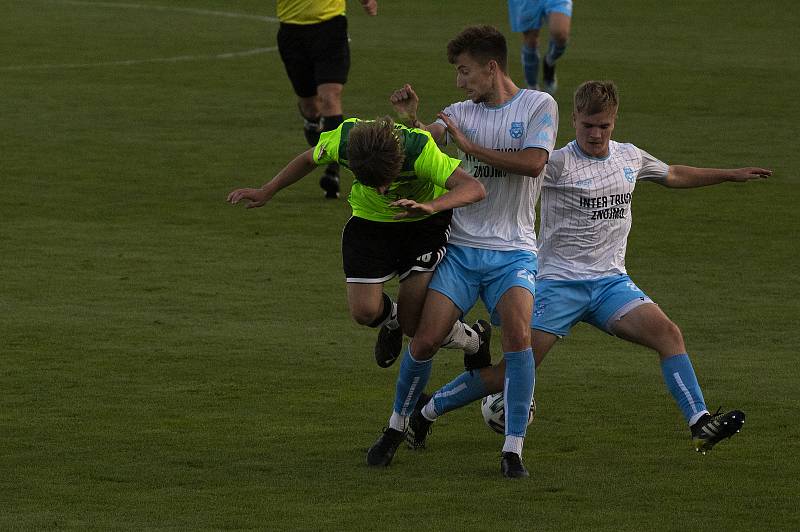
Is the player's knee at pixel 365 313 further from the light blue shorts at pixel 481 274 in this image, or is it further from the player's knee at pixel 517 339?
the player's knee at pixel 517 339

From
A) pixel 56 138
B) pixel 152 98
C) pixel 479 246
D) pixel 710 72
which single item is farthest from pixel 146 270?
pixel 710 72

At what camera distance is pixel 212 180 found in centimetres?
1477

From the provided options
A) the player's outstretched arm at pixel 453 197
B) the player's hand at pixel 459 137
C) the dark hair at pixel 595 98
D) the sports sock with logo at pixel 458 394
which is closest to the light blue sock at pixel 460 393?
the sports sock with logo at pixel 458 394

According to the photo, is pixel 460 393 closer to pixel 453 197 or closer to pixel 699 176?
pixel 453 197

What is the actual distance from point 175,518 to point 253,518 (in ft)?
0.97

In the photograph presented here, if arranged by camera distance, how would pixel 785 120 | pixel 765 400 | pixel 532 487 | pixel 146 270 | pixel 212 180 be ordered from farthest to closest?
pixel 785 120, pixel 212 180, pixel 146 270, pixel 765 400, pixel 532 487

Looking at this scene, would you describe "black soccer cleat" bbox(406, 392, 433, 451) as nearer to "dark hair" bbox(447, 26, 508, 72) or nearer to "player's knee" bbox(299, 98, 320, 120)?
"dark hair" bbox(447, 26, 508, 72)

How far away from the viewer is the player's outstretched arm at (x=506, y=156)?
6.96 meters

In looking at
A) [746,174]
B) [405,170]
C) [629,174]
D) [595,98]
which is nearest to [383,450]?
[405,170]

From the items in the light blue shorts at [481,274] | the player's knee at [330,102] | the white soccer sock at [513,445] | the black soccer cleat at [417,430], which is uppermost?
the light blue shorts at [481,274]

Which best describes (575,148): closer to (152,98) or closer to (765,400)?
(765,400)

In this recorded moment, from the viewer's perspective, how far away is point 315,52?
13938 millimetres

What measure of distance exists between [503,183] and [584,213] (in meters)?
0.42

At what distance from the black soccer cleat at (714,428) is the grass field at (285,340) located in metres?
0.14
